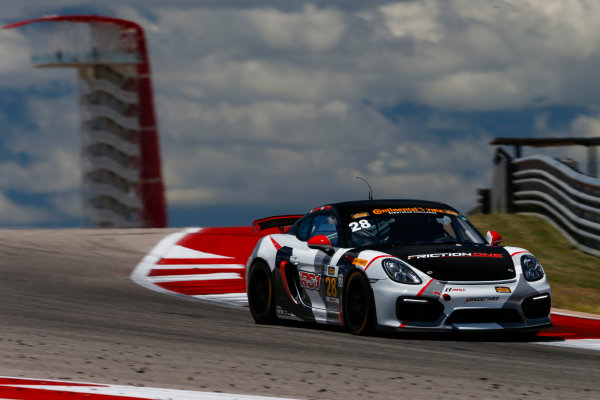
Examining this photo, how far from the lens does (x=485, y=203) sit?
21922 mm

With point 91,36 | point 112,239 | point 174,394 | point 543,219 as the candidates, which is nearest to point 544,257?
point 543,219

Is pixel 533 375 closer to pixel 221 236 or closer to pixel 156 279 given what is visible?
pixel 156 279

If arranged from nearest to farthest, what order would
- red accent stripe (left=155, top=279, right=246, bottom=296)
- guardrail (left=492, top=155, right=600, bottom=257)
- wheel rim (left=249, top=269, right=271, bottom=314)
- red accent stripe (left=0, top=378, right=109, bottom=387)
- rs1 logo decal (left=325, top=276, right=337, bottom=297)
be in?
red accent stripe (left=0, top=378, right=109, bottom=387), rs1 logo decal (left=325, top=276, right=337, bottom=297), wheel rim (left=249, top=269, right=271, bottom=314), red accent stripe (left=155, top=279, right=246, bottom=296), guardrail (left=492, top=155, right=600, bottom=257)

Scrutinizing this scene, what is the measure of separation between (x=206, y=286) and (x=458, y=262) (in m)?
6.18

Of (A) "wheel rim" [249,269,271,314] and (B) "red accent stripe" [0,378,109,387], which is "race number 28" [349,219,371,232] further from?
(B) "red accent stripe" [0,378,109,387]

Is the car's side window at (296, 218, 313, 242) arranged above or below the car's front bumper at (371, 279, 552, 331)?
above

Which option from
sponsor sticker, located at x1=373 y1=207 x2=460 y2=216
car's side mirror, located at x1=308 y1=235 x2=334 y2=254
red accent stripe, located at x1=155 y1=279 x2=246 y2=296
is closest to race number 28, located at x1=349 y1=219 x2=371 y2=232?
sponsor sticker, located at x1=373 y1=207 x2=460 y2=216

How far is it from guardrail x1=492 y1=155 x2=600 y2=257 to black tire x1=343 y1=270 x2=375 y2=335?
8.25 meters

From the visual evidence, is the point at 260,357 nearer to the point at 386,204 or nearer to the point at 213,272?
the point at 386,204

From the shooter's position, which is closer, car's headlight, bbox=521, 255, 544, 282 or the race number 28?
car's headlight, bbox=521, 255, 544, 282

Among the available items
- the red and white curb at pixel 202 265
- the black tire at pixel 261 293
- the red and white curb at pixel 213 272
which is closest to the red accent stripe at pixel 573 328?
the red and white curb at pixel 213 272

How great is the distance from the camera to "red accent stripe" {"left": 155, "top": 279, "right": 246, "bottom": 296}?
12891 millimetres

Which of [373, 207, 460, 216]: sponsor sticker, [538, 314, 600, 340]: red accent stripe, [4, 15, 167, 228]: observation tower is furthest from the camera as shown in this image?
[4, 15, 167, 228]: observation tower

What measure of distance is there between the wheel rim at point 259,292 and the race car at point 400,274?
1.4 inches
